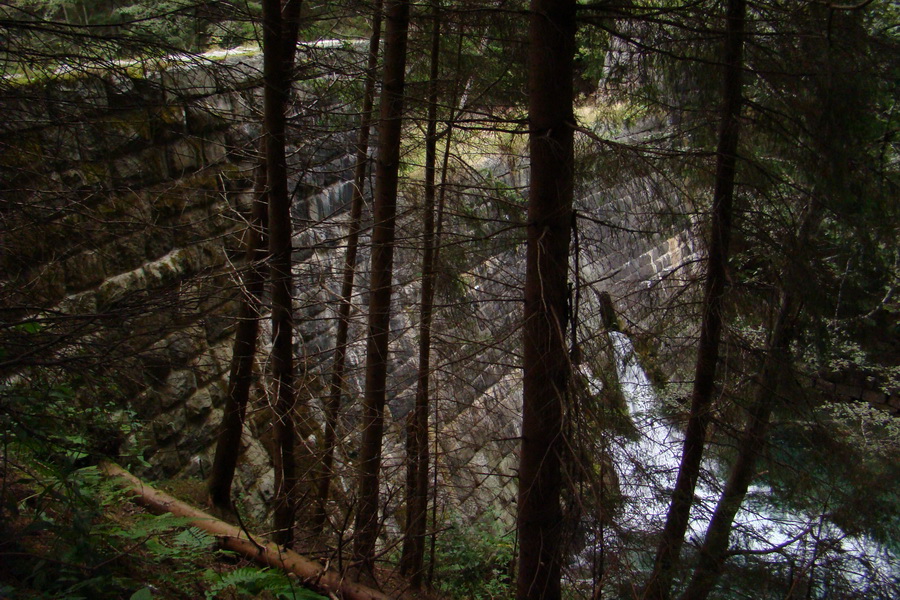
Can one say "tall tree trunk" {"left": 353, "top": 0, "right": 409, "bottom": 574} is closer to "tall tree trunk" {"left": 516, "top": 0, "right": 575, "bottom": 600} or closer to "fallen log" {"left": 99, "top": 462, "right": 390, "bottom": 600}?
"fallen log" {"left": 99, "top": 462, "right": 390, "bottom": 600}

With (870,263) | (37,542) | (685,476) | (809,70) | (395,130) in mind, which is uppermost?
(809,70)

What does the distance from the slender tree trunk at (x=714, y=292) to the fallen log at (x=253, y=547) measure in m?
1.98

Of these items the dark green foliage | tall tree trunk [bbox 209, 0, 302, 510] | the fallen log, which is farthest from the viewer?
the dark green foliage

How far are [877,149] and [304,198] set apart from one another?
6.51 meters

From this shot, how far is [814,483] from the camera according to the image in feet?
15.0

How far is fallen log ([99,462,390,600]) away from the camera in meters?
3.63

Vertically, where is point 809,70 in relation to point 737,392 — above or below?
above

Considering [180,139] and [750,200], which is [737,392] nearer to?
[750,200]

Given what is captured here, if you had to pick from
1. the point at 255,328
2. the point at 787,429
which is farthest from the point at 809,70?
the point at 255,328

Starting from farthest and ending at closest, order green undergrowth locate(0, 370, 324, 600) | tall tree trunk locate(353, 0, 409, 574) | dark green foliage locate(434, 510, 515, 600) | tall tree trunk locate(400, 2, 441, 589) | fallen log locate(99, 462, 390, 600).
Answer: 1. dark green foliage locate(434, 510, 515, 600)
2. tall tree trunk locate(400, 2, 441, 589)
3. tall tree trunk locate(353, 0, 409, 574)
4. fallen log locate(99, 462, 390, 600)
5. green undergrowth locate(0, 370, 324, 600)

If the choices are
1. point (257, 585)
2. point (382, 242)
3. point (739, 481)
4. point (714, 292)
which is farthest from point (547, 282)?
point (739, 481)

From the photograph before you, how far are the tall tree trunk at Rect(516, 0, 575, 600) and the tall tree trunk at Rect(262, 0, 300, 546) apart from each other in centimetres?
175

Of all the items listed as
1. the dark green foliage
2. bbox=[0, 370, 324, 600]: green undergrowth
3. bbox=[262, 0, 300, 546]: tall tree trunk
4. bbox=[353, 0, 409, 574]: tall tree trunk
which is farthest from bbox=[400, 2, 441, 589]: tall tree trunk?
bbox=[0, 370, 324, 600]: green undergrowth

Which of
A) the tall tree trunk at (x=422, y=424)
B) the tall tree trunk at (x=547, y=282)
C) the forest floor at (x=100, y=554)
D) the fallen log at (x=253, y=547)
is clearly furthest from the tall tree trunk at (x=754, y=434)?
the forest floor at (x=100, y=554)
